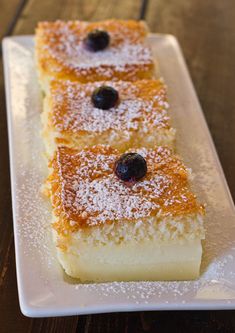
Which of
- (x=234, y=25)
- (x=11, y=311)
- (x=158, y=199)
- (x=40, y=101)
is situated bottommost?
(x=11, y=311)

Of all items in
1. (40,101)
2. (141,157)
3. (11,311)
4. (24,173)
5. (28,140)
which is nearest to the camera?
(11,311)

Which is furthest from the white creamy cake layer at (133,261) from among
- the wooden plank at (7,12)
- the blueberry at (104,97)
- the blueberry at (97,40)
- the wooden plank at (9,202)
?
the wooden plank at (7,12)

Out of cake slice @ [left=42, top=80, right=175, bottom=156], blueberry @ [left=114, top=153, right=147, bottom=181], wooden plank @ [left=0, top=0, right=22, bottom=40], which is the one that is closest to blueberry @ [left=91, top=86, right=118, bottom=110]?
cake slice @ [left=42, top=80, right=175, bottom=156]

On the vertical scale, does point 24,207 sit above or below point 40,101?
below

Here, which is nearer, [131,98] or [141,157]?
[141,157]

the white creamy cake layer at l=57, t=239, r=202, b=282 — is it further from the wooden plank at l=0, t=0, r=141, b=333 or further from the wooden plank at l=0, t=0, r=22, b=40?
the wooden plank at l=0, t=0, r=22, b=40

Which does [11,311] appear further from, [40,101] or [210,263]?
[40,101]

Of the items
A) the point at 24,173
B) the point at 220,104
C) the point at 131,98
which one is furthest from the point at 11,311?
the point at 220,104
